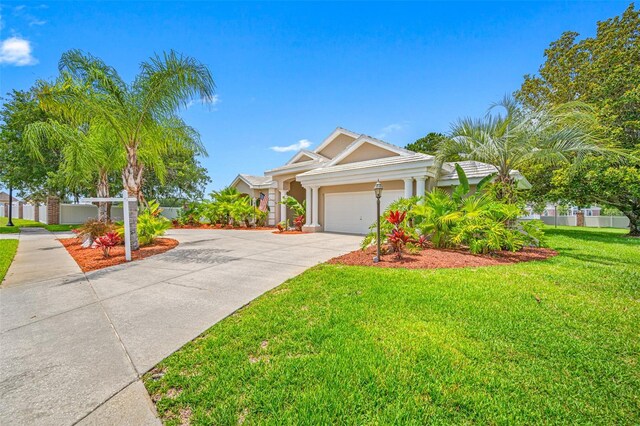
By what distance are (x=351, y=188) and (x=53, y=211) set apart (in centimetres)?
2479

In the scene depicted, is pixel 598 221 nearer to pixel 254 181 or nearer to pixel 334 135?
pixel 334 135

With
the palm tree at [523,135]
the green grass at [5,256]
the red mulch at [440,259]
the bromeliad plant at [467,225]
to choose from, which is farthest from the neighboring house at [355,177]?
the green grass at [5,256]

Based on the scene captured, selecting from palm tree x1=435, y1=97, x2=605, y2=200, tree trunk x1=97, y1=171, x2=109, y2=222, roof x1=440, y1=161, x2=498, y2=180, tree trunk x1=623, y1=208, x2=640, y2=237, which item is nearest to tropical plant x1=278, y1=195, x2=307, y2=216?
roof x1=440, y1=161, x2=498, y2=180

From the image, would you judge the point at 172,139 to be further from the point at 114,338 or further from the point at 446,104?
the point at 446,104

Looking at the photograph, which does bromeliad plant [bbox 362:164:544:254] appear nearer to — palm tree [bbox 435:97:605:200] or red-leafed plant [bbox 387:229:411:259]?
red-leafed plant [bbox 387:229:411:259]

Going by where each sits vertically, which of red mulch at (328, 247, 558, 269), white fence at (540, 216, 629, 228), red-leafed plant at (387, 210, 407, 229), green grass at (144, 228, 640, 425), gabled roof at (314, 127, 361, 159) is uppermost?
gabled roof at (314, 127, 361, 159)

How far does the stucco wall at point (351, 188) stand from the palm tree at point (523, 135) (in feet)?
13.8

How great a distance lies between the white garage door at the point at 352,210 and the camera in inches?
536

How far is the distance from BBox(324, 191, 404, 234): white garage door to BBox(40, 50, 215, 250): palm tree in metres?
8.32

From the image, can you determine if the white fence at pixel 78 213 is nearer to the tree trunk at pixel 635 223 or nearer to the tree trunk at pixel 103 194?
the tree trunk at pixel 103 194

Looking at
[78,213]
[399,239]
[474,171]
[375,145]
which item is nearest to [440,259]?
[399,239]

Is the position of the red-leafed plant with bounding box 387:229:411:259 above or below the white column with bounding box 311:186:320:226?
below

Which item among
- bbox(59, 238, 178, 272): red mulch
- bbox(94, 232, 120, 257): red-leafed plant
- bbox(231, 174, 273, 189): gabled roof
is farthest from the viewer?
bbox(231, 174, 273, 189): gabled roof

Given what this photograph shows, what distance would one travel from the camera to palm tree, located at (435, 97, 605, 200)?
26.0 feet
